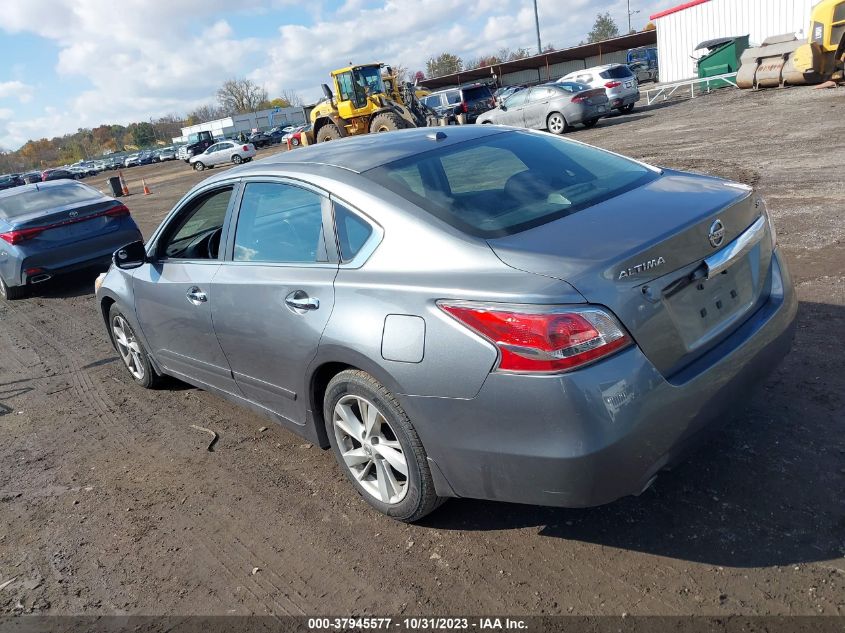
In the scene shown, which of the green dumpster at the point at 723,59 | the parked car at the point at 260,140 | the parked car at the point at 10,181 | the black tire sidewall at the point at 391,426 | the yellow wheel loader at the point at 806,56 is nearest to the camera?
the black tire sidewall at the point at 391,426

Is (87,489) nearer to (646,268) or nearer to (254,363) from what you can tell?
(254,363)

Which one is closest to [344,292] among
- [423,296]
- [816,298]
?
[423,296]

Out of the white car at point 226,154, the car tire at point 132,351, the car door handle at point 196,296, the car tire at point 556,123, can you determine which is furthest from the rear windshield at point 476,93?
the car door handle at point 196,296

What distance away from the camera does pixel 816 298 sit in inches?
193

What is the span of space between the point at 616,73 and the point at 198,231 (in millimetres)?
23094

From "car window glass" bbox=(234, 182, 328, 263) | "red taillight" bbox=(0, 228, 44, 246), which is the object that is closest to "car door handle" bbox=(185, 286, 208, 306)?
"car window glass" bbox=(234, 182, 328, 263)

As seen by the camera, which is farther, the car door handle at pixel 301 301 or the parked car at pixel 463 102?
the parked car at pixel 463 102

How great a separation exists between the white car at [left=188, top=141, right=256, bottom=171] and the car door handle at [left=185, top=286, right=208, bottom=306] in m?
38.2

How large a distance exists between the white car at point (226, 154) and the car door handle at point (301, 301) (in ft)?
128

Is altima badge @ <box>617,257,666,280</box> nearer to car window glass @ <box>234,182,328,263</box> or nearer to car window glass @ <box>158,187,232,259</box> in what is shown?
car window glass @ <box>234,182,328,263</box>

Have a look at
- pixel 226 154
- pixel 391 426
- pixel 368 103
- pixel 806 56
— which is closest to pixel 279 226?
pixel 391 426

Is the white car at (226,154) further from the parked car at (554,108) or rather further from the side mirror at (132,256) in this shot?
the side mirror at (132,256)

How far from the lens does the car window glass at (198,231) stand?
4.25 m

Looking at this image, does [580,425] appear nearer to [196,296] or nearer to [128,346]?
[196,296]
